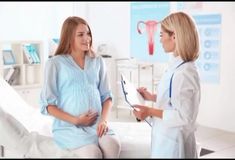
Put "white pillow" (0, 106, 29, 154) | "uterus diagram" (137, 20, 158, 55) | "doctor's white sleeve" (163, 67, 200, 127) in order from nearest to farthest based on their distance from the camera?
1. "doctor's white sleeve" (163, 67, 200, 127)
2. "white pillow" (0, 106, 29, 154)
3. "uterus diagram" (137, 20, 158, 55)

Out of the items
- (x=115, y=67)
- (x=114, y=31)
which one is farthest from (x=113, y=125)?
(x=114, y=31)

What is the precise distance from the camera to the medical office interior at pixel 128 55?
333cm

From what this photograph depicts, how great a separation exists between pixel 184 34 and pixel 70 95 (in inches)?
27.6

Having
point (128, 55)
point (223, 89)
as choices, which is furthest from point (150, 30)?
point (223, 89)

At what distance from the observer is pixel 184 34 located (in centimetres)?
159

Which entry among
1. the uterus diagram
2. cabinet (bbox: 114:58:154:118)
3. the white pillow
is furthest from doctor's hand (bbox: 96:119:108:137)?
the uterus diagram

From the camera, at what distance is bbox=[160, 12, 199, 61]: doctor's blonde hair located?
62.6 inches

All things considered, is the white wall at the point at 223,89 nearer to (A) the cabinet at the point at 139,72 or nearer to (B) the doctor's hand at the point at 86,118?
(A) the cabinet at the point at 139,72

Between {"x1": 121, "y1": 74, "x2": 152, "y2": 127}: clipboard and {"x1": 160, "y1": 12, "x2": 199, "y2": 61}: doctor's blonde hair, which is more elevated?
{"x1": 160, "y1": 12, "x2": 199, "y2": 61}: doctor's blonde hair

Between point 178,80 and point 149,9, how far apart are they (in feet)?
11.8

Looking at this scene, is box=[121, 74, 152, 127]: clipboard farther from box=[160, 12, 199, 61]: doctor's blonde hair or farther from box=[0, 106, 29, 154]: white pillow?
box=[0, 106, 29, 154]: white pillow

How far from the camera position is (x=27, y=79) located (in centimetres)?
449

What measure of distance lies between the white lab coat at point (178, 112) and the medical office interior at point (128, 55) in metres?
0.63

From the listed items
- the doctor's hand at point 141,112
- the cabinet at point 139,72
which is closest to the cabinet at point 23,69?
the cabinet at point 139,72
